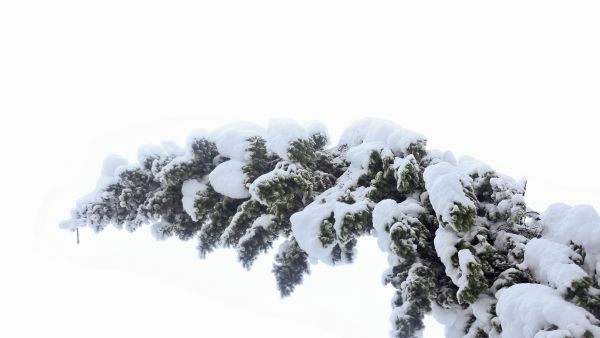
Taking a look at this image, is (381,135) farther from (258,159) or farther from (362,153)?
(258,159)

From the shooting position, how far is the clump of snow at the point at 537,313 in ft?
12.7

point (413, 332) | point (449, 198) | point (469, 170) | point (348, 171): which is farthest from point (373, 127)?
point (413, 332)

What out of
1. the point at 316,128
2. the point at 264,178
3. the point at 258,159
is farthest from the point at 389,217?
the point at 316,128

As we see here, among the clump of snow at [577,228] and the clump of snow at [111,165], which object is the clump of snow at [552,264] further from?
the clump of snow at [111,165]

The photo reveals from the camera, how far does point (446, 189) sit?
198 inches

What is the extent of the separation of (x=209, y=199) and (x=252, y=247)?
86 centimetres

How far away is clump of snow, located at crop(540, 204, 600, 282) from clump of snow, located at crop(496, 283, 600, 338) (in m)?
0.55

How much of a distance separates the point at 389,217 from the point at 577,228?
1.63 m

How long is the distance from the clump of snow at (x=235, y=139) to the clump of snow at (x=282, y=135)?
1.01 ft

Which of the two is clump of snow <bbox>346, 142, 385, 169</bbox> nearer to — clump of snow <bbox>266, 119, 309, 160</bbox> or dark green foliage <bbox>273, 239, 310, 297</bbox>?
clump of snow <bbox>266, 119, 309, 160</bbox>

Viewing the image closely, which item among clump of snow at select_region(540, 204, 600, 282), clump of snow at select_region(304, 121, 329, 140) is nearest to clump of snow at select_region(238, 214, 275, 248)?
clump of snow at select_region(304, 121, 329, 140)

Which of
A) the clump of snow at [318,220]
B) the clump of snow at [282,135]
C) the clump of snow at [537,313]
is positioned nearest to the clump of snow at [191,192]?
the clump of snow at [282,135]

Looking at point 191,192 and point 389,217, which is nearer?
point 389,217

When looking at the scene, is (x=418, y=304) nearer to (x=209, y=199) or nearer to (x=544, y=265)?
(x=544, y=265)
